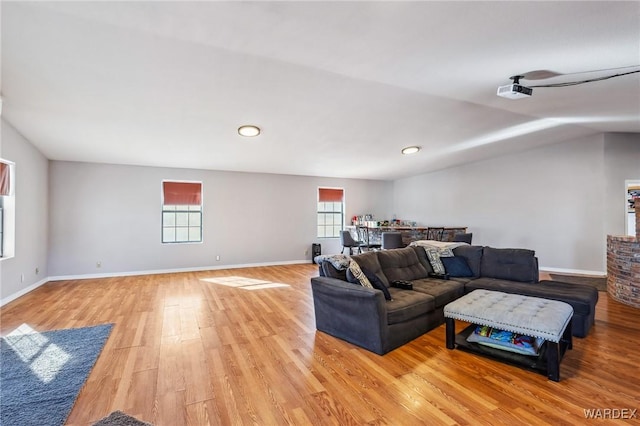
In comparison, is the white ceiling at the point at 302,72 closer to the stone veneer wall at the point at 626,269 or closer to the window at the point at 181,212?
the window at the point at 181,212

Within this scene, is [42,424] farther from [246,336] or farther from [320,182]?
[320,182]

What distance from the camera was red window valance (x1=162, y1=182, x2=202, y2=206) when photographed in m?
7.16

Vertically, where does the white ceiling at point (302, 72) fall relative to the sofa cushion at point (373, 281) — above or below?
above

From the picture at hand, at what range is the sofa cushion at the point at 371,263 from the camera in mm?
3602

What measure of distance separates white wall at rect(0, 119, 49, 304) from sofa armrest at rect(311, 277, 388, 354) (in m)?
4.79

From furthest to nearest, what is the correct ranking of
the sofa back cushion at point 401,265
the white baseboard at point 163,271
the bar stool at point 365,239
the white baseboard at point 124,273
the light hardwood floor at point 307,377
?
the bar stool at point 365,239, the white baseboard at point 163,271, the white baseboard at point 124,273, the sofa back cushion at point 401,265, the light hardwood floor at point 307,377

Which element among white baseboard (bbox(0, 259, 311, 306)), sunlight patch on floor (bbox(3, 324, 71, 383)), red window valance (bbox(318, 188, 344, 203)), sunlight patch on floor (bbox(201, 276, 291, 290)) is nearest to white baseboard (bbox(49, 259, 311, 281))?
white baseboard (bbox(0, 259, 311, 306))

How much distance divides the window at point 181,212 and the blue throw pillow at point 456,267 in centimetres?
574

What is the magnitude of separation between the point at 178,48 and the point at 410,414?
351 centimetres

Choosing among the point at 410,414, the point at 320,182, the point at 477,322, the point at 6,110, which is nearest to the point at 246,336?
the point at 410,414

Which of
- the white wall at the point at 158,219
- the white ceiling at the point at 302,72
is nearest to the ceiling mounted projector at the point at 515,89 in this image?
the white ceiling at the point at 302,72

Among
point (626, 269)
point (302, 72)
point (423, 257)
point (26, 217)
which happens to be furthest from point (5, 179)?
point (626, 269)

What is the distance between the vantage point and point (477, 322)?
2.70 meters

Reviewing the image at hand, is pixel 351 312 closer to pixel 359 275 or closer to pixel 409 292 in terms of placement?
pixel 359 275
